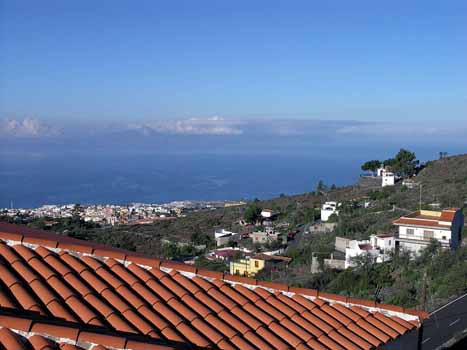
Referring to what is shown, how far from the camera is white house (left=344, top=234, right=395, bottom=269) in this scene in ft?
76.2

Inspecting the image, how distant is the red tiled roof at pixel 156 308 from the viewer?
333 centimetres

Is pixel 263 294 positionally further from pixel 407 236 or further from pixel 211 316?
pixel 407 236

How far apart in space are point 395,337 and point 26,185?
354 feet

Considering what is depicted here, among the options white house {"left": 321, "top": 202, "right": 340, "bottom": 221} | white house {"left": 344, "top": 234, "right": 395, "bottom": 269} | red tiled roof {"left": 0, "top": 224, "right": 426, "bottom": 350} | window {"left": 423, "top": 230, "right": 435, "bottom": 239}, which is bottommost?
white house {"left": 321, "top": 202, "right": 340, "bottom": 221}

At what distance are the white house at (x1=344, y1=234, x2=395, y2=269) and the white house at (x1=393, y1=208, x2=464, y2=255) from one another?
50cm

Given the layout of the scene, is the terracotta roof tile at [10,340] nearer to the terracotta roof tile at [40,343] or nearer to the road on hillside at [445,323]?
the terracotta roof tile at [40,343]

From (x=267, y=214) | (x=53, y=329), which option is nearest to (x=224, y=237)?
(x=267, y=214)


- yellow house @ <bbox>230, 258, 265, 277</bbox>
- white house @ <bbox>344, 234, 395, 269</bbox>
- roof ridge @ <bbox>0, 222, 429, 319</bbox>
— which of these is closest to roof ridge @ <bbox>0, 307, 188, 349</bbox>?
roof ridge @ <bbox>0, 222, 429, 319</bbox>

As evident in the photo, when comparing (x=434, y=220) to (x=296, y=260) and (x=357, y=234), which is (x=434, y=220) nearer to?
(x=357, y=234)

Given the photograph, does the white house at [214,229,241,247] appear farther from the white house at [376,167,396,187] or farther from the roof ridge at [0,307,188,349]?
the roof ridge at [0,307,188,349]

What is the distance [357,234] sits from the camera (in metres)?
29.3

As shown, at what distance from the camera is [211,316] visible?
159 inches

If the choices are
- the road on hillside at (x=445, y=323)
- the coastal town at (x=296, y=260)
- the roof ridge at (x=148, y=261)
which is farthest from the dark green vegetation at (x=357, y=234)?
the roof ridge at (x=148, y=261)

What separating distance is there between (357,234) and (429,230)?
208 inches
